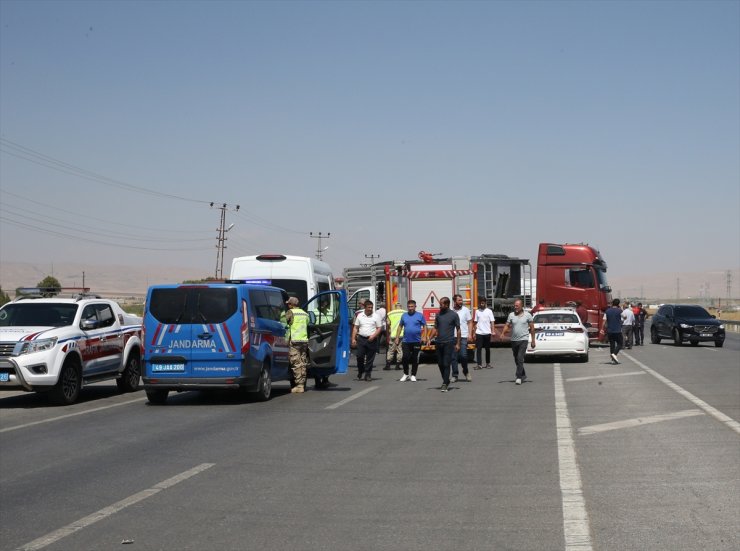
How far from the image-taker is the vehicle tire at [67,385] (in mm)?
16922

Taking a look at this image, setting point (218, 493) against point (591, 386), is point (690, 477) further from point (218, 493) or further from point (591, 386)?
point (591, 386)

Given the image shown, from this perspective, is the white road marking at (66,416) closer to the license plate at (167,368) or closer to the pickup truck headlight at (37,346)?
the license plate at (167,368)

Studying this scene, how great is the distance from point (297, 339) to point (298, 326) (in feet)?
0.81

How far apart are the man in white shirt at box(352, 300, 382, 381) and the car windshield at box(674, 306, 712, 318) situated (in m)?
20.5

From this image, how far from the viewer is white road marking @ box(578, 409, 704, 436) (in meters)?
12.4

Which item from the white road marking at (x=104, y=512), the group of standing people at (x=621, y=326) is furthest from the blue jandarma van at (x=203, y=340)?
the group of standing people at (x=621, y=326)

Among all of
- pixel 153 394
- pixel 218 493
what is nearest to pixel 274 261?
pixel 153 394

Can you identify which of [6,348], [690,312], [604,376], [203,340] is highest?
[690,312]

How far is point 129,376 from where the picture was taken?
2011cm

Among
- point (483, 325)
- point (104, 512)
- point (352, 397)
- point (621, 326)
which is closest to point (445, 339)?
point (352, 397)

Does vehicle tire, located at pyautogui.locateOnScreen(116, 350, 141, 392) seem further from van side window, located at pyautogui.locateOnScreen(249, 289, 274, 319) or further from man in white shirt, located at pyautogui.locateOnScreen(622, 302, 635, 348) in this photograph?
man in white shirt, located at pyautogui.locateOnScreen(622, 302, 635, 348)

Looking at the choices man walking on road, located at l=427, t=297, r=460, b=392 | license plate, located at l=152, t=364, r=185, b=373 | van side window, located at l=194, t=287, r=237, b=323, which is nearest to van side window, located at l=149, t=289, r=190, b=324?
van side window, located at l=194, t=287, r=237, b=323

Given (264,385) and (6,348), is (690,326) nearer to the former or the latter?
(264,385)

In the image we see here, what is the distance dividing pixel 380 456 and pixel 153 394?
7648 millimetres
